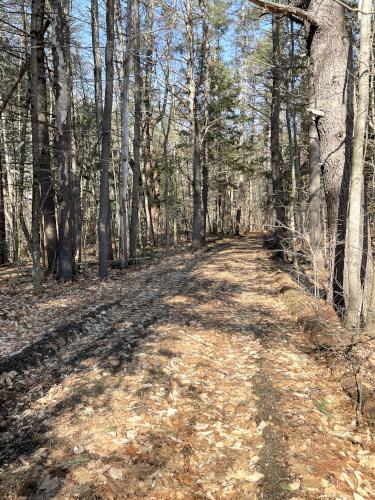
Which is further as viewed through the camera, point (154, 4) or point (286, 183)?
point (286, 183)

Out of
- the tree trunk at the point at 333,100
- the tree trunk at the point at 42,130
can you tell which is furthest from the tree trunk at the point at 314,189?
the tree trunk at the point at 42,130

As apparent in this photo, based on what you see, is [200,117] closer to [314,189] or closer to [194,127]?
[194,127]

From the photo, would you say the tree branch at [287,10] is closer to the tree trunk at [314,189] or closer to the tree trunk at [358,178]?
the tree trunk at [358,178]

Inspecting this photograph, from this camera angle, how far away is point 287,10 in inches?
234

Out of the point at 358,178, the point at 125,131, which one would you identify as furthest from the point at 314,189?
the point at 125,131

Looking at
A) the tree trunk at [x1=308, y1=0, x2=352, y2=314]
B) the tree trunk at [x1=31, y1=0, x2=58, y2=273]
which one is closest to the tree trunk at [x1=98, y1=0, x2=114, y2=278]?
the tree trunk at [x1=31, y1=0, x2=58, y2=273]

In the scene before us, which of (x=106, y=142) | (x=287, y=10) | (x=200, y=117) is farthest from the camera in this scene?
(x=200, y=117)

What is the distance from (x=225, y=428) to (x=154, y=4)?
17.0 m

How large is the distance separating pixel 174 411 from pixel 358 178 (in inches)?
159

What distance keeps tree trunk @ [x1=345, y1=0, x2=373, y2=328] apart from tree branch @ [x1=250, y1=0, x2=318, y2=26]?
1010 mm

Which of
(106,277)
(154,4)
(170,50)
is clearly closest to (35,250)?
(106,277)

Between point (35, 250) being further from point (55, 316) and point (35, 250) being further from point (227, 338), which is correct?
point (227, 338)

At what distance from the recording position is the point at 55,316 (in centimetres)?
802

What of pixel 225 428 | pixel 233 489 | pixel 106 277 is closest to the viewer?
pixel 233 489
